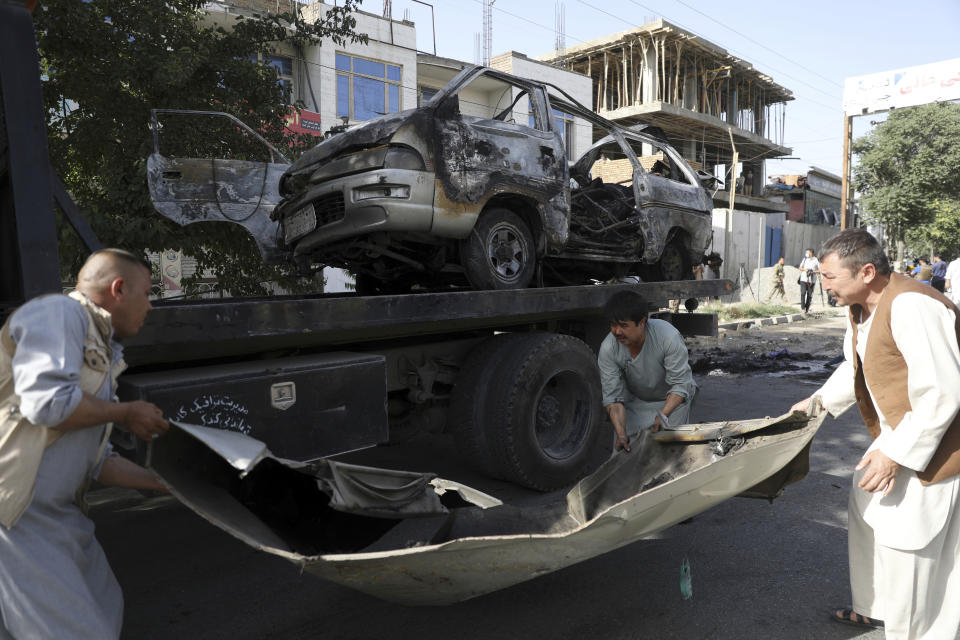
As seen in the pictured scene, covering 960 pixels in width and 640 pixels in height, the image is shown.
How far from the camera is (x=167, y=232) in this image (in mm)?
6117

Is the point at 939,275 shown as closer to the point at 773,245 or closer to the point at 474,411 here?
the point at 773,245

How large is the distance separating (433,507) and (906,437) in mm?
1720

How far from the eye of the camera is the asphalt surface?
2.76 meters

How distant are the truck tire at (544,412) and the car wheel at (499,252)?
52 cm

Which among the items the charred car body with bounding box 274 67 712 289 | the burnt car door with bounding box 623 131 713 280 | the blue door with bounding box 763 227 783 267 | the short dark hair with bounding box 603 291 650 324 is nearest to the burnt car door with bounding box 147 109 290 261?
the charred car body with bounding box 274 67 712 289

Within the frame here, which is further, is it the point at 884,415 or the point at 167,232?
the point at 167,232

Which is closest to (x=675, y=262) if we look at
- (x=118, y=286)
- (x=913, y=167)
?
(x=118, y=286)

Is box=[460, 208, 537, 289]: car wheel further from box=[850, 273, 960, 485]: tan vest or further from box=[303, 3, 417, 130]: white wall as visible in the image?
box=[303, 3, 417, 130]: white wall

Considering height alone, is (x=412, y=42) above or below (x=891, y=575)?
above

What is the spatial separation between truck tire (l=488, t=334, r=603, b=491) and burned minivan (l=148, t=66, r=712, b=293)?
645 millimetres

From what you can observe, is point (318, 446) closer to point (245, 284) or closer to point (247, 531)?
point (247, 531)

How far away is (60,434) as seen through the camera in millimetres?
1927

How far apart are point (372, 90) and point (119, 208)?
45.4ft

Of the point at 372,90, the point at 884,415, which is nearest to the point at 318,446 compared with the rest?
the point at 884,415
